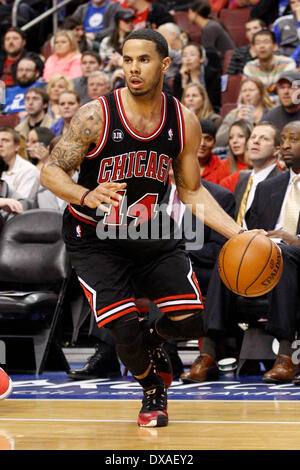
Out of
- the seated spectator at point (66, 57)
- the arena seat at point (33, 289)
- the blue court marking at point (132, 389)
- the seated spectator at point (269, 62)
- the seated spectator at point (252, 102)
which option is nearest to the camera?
the blue court marking at point (132, 389)

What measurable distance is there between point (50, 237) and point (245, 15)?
20.6 feet

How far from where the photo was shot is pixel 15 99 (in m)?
10.6

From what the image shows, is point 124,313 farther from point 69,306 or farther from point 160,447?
point 69,306

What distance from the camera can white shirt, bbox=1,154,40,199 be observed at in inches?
291

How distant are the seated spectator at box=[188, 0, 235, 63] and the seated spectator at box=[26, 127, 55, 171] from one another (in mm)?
3207

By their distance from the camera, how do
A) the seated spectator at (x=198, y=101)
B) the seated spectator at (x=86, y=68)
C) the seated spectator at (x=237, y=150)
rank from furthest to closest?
the seated spectator at (x=86, y=68)
the seated spectator at (x=198, y=101)
the seated spectator at (x=237, y=150)

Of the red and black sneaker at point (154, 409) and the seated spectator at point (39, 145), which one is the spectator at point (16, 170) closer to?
the seated spectator at point (39, 145)

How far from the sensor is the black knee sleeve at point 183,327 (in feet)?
12.7

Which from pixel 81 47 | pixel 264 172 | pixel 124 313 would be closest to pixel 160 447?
pixel 124 313

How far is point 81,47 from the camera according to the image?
11.4 meters

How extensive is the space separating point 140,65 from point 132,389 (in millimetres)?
2261

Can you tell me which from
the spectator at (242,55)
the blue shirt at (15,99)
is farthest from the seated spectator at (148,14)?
the blue shirt at (15,99)

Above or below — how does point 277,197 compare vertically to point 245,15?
below

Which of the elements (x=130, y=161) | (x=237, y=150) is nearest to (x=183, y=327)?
(x=130, y=161)
